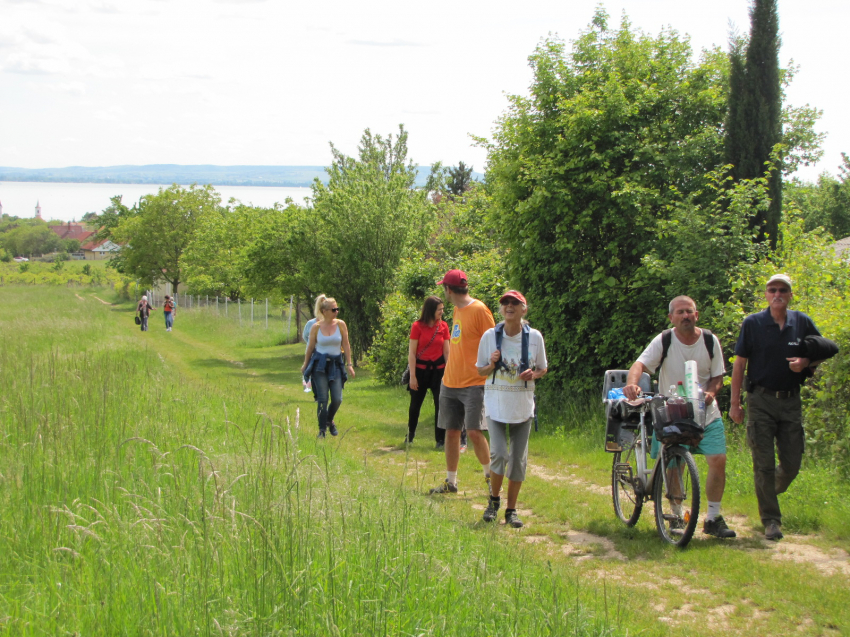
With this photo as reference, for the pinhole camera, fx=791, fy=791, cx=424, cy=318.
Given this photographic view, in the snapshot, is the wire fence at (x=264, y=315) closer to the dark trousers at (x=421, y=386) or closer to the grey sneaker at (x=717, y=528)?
the dark trousers at (x=421, y=386)

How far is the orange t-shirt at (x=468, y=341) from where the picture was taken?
Result: 770 cm

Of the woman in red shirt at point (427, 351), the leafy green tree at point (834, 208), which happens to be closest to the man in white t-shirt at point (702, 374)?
the woman in red shirt at point (427, 351)

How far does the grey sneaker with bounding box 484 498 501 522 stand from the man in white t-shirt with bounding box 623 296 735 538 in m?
1.54

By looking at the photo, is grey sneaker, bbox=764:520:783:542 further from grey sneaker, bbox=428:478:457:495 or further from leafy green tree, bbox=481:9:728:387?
leafy green tree, bbox=481:9:728:387

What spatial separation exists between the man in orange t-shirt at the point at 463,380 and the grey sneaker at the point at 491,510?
2.31 feet

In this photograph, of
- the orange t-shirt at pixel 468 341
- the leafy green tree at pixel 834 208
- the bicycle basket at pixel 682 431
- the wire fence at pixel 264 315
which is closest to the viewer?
the bicycle basket at pixel 682 431

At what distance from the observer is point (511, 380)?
6.70 m

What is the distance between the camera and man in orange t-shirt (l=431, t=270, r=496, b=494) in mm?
7711

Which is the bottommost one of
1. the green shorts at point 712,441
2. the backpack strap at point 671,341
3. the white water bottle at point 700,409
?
the green shorts at point 712,441

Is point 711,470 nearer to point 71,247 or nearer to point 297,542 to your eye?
point 297,542

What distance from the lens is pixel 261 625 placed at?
3.39 meters

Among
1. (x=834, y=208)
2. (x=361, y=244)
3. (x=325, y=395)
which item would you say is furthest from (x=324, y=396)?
(x=834, y=208)

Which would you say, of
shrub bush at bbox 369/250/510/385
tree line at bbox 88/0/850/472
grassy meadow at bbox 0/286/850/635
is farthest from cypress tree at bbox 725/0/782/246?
shrub bush at bbox 369/250/510/385

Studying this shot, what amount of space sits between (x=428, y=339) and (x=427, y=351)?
6.4 inches
